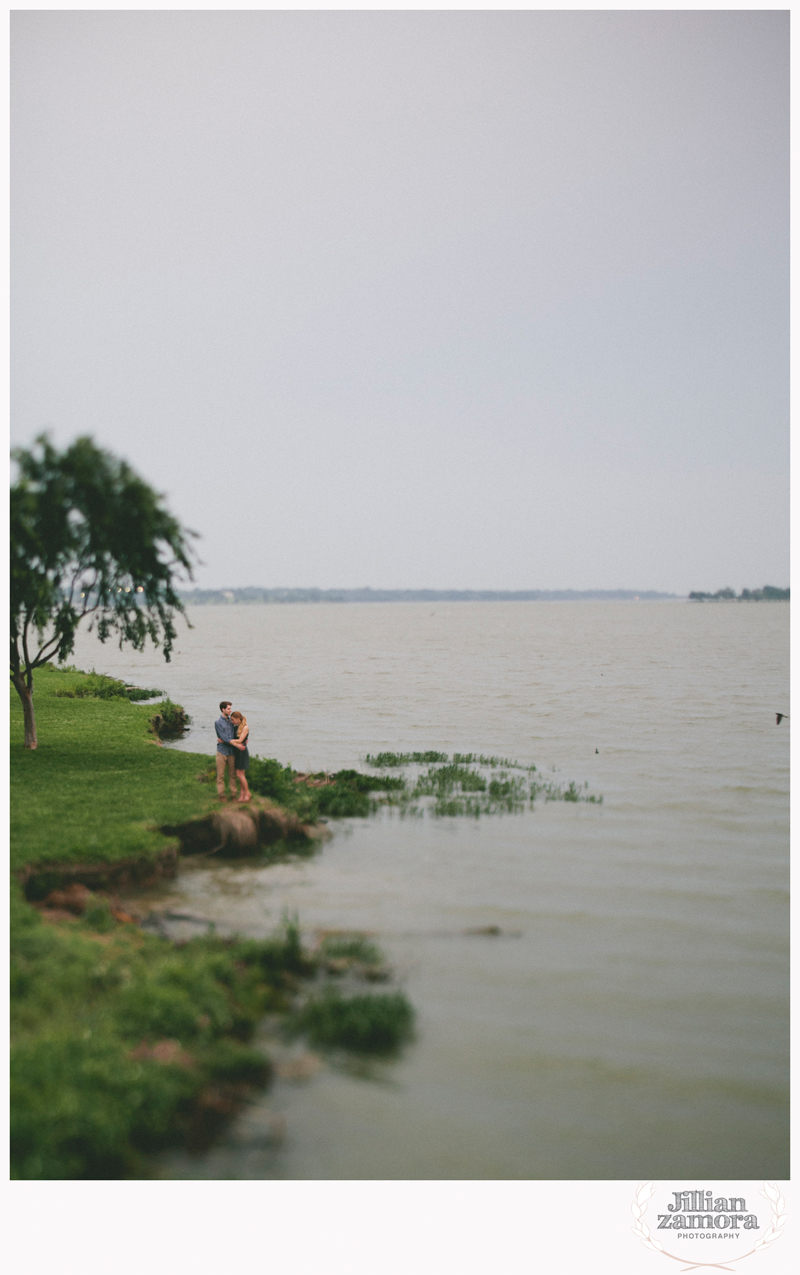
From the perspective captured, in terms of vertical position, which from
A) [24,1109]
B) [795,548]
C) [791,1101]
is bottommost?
[791,1101]

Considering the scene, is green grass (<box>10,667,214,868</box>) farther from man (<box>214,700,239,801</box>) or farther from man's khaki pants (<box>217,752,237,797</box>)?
man (<box>214,700,239,801</box>)

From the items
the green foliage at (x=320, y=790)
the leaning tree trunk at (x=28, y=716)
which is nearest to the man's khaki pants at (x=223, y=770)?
the green foliage at (x=320, y=790)

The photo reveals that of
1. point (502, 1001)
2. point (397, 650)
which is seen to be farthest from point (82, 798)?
point (397, 650)

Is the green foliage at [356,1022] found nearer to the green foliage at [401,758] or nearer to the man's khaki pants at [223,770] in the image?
the man's khaki pants at [223,770]

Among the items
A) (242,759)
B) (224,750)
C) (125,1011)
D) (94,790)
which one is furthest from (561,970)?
(94,790)

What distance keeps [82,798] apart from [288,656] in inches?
2658

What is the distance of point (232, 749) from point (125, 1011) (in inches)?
380

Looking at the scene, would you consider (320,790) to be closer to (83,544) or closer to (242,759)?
(242,759)

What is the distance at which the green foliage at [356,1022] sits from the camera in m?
10.2

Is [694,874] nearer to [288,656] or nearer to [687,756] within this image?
[687,756]

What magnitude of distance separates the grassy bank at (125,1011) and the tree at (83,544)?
5809mm

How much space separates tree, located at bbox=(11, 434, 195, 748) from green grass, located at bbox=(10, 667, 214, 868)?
240cm

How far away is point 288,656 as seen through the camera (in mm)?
84875

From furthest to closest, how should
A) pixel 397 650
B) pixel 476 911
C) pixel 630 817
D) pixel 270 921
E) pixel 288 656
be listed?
pixel 397 650
pixel 288 656
pixel 630 817
pixel 476 911
pixel 270 921
